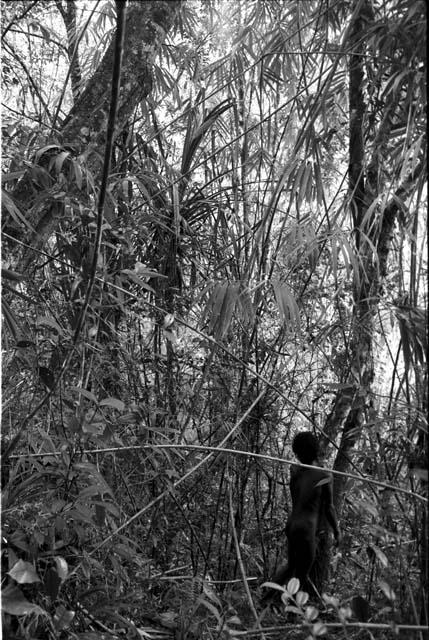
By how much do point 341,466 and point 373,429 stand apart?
0.67 meters

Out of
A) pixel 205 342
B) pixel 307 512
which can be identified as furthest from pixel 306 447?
pixel 205 342

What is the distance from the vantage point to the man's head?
2.45 meters

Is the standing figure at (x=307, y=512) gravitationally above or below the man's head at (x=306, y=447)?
below

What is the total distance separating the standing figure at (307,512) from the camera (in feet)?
8.06

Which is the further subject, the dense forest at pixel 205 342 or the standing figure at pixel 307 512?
the standing figure at pixel 307 512

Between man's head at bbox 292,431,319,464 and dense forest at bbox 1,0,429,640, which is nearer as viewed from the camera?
dense forest at bbox 1,0,429,640

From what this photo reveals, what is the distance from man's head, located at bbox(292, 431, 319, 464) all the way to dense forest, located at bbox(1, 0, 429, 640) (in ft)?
0.28

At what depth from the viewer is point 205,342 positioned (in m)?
2.80

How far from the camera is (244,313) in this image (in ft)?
7.53

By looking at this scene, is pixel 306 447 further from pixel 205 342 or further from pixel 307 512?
pixel 205 342

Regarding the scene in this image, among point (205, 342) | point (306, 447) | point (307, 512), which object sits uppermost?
point (205, 342)

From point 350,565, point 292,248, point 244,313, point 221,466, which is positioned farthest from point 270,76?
point 350,565

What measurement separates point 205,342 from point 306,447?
62 cm

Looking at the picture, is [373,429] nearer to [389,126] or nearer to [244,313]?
[244,313]
